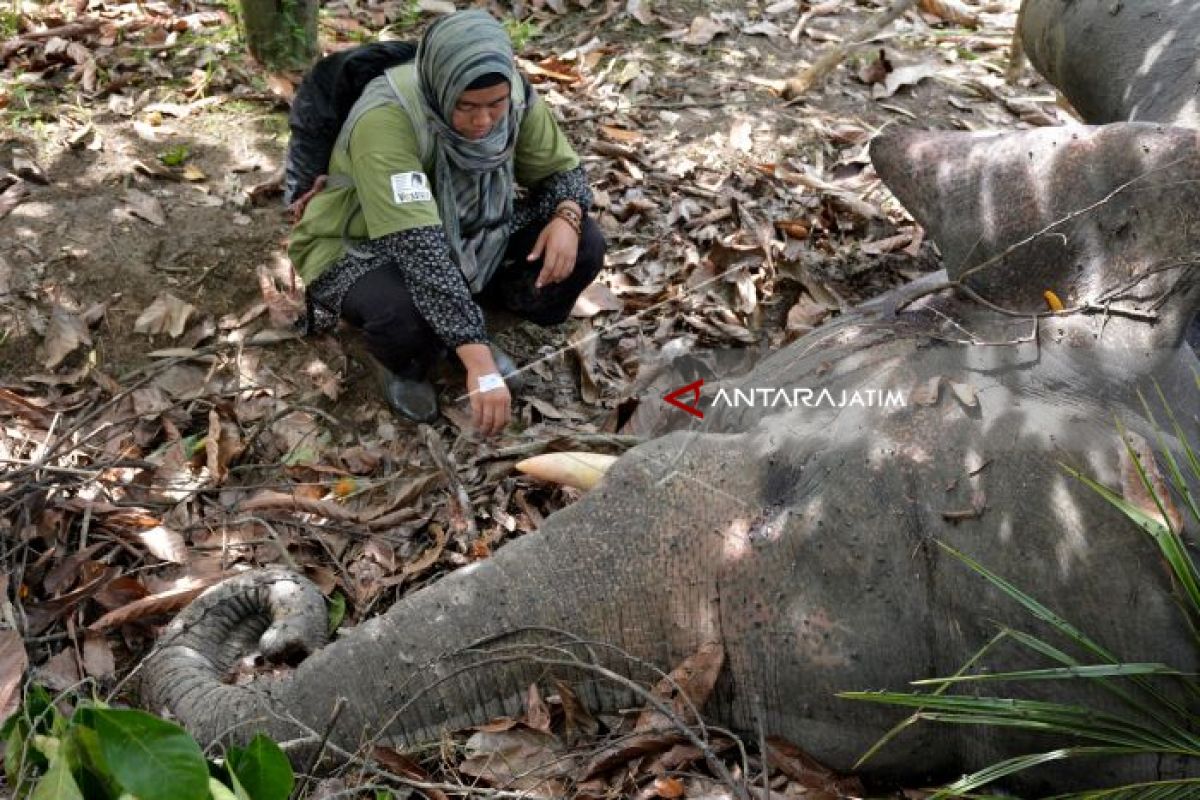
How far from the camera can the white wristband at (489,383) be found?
3.95m

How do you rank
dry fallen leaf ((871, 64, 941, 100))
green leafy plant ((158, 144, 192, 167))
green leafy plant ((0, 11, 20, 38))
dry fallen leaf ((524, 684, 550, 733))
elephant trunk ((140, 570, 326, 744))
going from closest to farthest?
elephant trunk ((140, 570, 326, 744))
dry fallen leaf ((524, 684, 550, 733))
green leafy plant ((158, 144, 192, 167))
green leafy plant ((0, 11, 20, 38))
dry fallen leaf ((871, 64, 941, 100))

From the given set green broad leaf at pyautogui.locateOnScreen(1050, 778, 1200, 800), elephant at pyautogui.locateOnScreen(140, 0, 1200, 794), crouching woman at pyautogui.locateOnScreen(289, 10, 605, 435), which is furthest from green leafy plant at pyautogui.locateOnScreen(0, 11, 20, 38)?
Answer: green broad leaf at pyautogui.locateOnScreen(1050, 778, 1200, 800)

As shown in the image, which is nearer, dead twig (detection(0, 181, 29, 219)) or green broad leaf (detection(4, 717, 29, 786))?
green broad leaf (detection(4, 717, 29, 786))

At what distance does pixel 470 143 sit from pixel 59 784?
235cm

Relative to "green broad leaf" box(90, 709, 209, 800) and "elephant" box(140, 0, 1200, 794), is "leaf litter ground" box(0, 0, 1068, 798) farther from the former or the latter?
"green broad leaf" box(90, 709, 209, 800)

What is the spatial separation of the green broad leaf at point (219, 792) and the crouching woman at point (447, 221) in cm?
186

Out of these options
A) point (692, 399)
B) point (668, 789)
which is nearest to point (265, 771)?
point (668, 789)

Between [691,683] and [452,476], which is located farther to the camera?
[452,476]

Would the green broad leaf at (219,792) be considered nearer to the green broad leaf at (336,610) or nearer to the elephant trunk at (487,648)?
the elephant trunk at (487,648)

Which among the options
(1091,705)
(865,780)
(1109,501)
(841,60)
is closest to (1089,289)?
(1109,501)

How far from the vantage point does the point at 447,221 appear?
4.06 meters

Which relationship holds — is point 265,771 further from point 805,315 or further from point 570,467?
point 805,315

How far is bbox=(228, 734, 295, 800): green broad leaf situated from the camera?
232 cm

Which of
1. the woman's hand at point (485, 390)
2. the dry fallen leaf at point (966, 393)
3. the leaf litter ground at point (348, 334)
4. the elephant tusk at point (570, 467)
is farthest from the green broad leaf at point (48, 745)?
the dry fallen leaf at point (966, 393)
